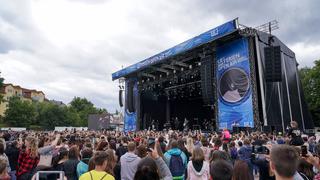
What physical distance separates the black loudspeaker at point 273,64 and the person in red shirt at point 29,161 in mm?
14881

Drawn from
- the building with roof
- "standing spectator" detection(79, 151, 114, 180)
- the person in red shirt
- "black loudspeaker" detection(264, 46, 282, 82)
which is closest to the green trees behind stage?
the building with roof

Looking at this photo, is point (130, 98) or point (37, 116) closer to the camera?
point (130, 98)

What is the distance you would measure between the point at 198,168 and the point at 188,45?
56.1ft

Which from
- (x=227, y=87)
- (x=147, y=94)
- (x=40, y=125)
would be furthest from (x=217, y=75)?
(x=40, y=125)

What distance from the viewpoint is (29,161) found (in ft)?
18.3

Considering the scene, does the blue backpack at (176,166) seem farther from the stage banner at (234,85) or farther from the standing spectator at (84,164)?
the stage banner at (234,85)

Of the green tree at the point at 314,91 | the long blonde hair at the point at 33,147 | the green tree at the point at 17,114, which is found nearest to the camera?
the long blonde hair at the point at 33,147

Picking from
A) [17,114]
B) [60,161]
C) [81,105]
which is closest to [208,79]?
[60,161]

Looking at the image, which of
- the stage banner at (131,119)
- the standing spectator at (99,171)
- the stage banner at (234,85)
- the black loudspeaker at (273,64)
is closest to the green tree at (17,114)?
the stage banner at (131,119)

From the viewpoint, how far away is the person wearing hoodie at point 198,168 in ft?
14.7

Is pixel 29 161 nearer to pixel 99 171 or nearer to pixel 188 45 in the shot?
pixel 99 171

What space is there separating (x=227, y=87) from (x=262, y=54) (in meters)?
2.97

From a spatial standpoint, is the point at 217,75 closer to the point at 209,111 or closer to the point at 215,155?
the point at 209,111

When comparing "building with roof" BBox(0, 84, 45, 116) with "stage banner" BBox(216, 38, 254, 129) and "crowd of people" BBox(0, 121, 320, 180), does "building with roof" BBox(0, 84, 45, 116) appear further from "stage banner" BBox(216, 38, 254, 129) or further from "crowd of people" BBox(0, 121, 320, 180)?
"crowd of people" BBox(0, 121, 320, 180)
